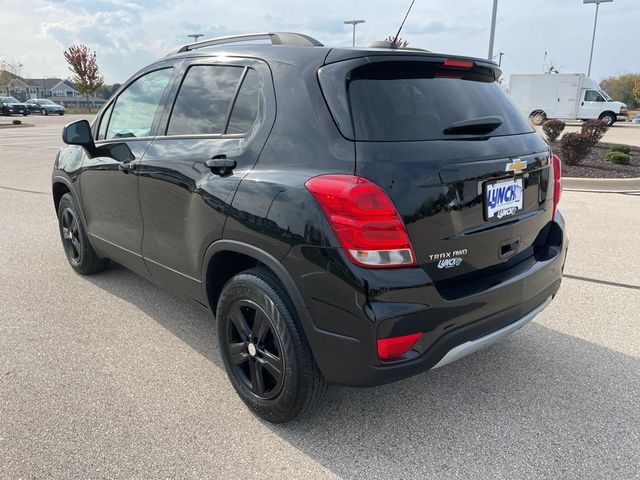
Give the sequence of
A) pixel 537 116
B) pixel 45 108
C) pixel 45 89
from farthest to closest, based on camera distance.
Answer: pixel 45 89, pixel 45 108, pixel 537 116

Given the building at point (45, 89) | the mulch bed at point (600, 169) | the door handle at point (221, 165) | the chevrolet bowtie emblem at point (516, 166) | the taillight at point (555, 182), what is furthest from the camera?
the building at point (45, 89)

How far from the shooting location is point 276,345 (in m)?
2.39

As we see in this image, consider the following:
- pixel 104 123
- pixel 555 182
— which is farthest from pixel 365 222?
pixel 104 123

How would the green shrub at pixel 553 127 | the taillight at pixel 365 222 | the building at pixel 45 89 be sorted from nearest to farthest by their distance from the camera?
1. the taillight at pixel 365 222
2. the green shrub at pixel 553 127
3. the building at pixel 45 89

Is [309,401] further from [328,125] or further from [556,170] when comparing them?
[556,170]

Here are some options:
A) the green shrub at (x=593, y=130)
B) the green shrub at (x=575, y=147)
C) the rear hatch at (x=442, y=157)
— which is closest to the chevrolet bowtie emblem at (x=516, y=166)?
the rear hatch at (x=442, y=157)

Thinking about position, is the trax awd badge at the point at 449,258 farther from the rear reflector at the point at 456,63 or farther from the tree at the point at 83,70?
the tree at the point at 83,70

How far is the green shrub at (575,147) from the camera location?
34.1 feet

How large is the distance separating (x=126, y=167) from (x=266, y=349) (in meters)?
1.67

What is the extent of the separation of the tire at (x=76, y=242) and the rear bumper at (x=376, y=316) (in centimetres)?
287

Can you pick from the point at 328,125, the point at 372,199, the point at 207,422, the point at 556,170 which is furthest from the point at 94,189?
the point at 556,170

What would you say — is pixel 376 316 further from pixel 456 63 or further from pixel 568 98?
Answer: pixel 568 98

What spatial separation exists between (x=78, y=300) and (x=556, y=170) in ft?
11.9

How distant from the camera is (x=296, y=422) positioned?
2578mm
